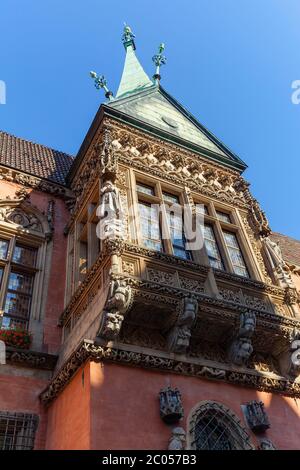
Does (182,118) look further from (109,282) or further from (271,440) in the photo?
(271,440)

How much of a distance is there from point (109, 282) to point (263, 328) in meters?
3.20

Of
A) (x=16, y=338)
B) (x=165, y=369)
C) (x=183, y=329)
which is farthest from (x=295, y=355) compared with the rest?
(x=16, y=338)

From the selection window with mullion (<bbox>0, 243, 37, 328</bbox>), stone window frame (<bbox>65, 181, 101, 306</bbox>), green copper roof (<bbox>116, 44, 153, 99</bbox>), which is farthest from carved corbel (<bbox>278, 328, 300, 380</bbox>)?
green copper roof (<bbox>116, 44, 153, 99</bbox>)

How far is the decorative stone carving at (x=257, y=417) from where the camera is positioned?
721cm

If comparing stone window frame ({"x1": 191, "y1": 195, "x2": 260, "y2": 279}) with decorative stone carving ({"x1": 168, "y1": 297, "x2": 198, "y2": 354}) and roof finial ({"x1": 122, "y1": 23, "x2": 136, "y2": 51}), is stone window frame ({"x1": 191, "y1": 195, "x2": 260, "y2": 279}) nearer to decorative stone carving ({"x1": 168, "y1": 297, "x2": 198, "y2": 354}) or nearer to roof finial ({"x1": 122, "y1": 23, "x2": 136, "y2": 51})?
decorative stone carving ({"x1": 168, "y1": 297, "x2": 198, "y2": 354})

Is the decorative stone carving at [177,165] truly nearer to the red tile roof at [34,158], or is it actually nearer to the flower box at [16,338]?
the red tile roof at [34,158]

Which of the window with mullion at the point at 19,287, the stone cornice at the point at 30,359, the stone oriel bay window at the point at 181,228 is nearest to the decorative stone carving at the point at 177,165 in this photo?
the stone oriel bay window at the point at 181,228

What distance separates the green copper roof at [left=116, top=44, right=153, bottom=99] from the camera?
59.2 feet

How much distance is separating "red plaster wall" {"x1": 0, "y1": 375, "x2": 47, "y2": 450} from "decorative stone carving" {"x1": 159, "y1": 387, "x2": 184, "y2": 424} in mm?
2246

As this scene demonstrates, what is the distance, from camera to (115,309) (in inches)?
280

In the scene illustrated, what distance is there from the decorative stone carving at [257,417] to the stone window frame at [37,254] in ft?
13.5
